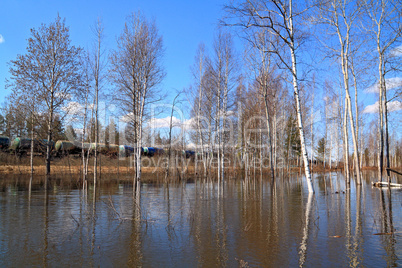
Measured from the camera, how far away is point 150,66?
2284 centimetres

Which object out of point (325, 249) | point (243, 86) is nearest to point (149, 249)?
point (325, 249)

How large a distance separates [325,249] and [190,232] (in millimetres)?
2595

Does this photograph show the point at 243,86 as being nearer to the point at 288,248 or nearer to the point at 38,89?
the point at 38,89

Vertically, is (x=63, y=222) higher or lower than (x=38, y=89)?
lower

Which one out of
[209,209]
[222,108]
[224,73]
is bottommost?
[209,209]

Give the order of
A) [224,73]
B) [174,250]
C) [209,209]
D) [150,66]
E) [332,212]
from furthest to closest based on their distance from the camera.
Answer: [224,73] → [150,66] → [209,209] → [332,212] → [174,250]

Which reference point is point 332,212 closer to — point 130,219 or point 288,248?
point 288,248

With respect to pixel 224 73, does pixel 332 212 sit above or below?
below

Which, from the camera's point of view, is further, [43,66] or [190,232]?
[43,66]

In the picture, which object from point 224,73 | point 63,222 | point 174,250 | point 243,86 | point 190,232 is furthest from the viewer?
point 243,86

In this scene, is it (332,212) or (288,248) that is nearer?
(288,248)

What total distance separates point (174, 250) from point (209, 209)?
4.32m

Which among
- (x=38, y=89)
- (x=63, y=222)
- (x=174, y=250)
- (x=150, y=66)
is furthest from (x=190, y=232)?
(x=38, y=89)

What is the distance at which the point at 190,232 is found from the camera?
6215 millimetres
